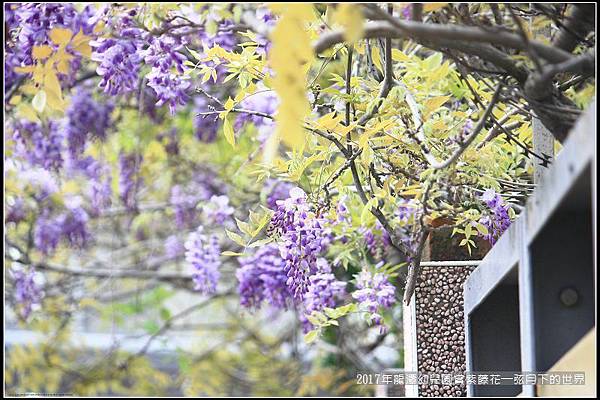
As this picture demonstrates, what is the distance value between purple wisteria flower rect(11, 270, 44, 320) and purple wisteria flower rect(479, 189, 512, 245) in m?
2.48

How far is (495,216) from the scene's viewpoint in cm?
187

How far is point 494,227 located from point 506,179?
11cm

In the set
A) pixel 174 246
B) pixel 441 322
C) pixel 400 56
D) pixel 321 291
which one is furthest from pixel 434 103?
pixel 174 246

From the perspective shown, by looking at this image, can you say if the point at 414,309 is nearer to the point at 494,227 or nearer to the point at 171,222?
the point at 494,227

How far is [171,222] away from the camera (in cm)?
470

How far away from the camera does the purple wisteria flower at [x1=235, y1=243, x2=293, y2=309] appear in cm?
294

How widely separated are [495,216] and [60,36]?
2.96ft

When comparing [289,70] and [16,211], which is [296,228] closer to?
[289,70]

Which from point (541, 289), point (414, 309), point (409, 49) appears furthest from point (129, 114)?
point (541, 289)

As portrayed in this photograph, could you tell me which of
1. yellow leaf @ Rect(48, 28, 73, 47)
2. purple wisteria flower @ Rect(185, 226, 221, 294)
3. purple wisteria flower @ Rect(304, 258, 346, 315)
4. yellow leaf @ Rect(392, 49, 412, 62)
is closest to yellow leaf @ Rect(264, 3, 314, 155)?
yellow leaf @ Rect(48, 28, 73, 47)

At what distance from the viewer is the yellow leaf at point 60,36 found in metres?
1.39

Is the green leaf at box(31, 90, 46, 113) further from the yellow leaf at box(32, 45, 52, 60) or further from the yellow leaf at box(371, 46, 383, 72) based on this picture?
the yellow leaf at box(371, 46, 383, 72)

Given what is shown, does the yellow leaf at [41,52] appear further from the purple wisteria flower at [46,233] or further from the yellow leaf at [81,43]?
the purple wisteria flower at [46,233]

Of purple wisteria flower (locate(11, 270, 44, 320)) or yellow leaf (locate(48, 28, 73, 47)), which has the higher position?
yellow leaf (locate(48, 28, 73, 47))
